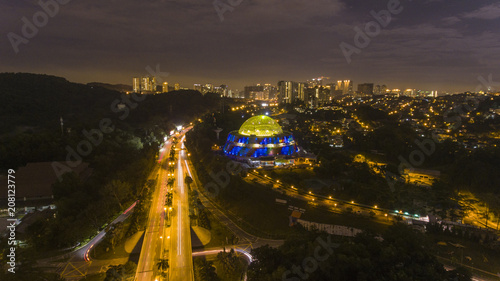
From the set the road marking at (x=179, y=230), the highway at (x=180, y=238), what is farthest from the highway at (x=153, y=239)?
the road marking at (x=179, y=230)

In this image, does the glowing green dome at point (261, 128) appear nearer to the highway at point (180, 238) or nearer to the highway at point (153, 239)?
the highway at point (180, 238)

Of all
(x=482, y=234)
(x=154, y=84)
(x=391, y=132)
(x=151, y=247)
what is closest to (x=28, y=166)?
(x=151, y=247)

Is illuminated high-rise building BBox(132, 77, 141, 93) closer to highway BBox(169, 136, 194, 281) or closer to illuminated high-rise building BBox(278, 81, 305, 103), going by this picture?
illuminated high-rise building BBox(278, 81, 305, 103)

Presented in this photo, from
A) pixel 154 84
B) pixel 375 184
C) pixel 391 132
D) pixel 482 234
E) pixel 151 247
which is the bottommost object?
pixel 151 247

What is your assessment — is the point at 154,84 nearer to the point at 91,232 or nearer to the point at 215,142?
the point at 215,142

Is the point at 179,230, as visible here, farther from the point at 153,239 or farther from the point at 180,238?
the point at 153,239

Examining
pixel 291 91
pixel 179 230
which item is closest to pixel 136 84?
pixel 291 91
